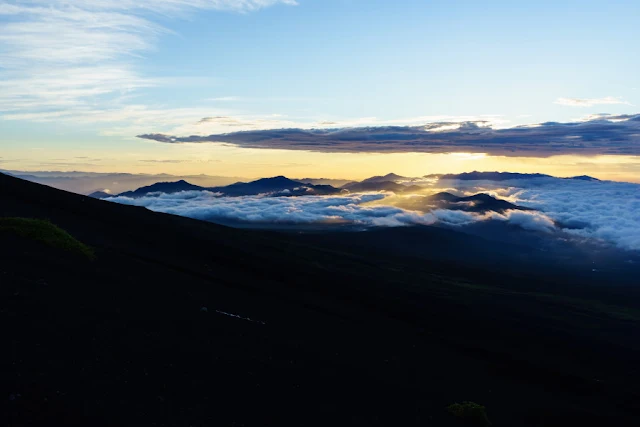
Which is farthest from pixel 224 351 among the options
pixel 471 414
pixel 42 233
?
pixel 42 233

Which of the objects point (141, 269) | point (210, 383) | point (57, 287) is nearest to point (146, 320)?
point (57, 287)

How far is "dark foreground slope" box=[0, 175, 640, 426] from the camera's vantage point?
52.7ft

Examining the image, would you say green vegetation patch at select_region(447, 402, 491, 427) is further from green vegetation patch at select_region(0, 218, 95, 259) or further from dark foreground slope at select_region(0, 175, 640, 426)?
green vegetation patch at select_region(0, 218, 95, 259)

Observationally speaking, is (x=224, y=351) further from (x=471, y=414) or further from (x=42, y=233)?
(x=42, y=233)

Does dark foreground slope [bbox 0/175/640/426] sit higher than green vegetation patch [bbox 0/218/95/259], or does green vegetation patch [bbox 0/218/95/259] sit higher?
green vegetation patch [bbox 0/218/95/259]

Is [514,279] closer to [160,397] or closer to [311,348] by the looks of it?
[311,348]

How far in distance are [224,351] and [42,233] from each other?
15.2 metres

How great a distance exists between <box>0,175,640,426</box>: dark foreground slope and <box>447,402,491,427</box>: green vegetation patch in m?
0.58

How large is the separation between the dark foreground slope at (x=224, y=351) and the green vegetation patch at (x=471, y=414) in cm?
58

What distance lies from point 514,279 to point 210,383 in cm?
18595

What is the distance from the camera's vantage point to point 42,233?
104ft

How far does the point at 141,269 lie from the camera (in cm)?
3509

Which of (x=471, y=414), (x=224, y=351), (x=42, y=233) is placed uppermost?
(x=42, y=233)

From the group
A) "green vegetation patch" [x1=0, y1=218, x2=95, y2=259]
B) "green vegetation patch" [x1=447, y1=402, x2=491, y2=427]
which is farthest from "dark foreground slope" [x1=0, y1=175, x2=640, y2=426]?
"green vegetation patch" [x1=0, y1=218, x2=95, y2=259]
